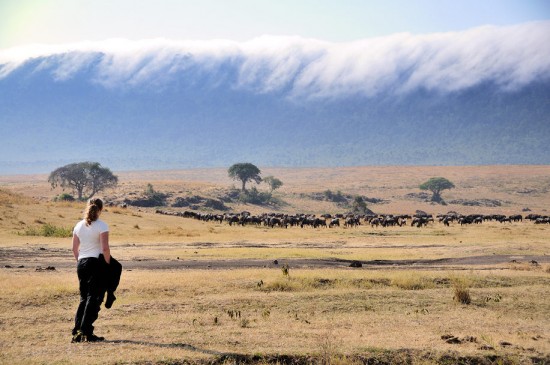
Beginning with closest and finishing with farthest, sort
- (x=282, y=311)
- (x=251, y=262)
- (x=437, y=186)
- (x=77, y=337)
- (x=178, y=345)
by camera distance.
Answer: (x=77, y=337), (x=178, y=345), (x=282, y=311), (x=251, y=262), (x=437, y=186)

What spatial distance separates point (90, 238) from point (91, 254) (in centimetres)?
27

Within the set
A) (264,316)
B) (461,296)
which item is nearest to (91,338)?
(264,316)

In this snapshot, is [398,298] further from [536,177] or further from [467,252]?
[536,177]

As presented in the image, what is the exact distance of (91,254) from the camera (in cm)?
1265

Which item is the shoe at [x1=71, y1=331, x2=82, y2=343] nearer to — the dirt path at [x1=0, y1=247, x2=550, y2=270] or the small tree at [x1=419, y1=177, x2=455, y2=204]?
the dirt path at [x1=0, y1=247, x2=550, y2=270]

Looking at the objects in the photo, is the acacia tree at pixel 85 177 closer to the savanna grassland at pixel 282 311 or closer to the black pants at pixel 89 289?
the savanna grassland at pixel 282 311

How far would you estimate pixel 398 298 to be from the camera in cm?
1859

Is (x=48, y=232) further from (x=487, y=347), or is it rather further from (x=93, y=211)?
(x=487, y=347)

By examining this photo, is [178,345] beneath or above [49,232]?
above

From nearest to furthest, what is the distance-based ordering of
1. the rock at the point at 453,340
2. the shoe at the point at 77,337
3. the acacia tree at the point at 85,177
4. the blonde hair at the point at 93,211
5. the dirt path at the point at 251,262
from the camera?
the blonde hair at the point at 93,211
the shoe at the point at 77,337
the rock at the point at 453,340
the dirt path at the point at 251,262
the acacia tree at the point at 85,177

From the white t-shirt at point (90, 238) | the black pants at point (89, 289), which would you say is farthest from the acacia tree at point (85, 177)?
the white t-shirt at point (90, 238)

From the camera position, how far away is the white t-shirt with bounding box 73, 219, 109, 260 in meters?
12.6

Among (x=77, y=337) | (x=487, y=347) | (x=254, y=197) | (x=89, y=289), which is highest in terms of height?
(x=89, y=289)

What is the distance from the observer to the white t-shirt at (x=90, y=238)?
41.3ft
